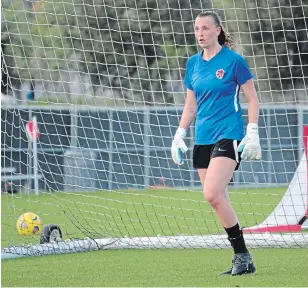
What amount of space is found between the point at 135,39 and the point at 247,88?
10.6 m

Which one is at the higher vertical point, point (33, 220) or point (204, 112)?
point (204, 112)

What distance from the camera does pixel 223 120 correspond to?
21.9 feet

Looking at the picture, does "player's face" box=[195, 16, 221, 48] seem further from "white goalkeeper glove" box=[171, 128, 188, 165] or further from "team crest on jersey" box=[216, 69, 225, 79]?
"white goalkeeper glove" box=[171, 128, 188, 165]

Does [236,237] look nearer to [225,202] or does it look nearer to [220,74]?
[225,202]

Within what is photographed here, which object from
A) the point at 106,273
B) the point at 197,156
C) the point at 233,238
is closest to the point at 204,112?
the point at 197,156

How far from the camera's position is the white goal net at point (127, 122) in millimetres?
9539

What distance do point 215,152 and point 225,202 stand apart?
0.35 metres

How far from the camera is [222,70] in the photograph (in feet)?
22.1

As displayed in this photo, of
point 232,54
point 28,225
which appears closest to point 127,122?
point 28,225

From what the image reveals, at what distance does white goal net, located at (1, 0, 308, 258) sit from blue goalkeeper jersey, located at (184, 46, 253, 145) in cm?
199

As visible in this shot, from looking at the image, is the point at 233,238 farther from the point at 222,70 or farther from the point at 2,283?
the point at 2,283

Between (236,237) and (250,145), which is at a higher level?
(250,145)

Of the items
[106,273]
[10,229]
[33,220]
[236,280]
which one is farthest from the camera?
[10,229]

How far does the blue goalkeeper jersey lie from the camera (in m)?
6.68
